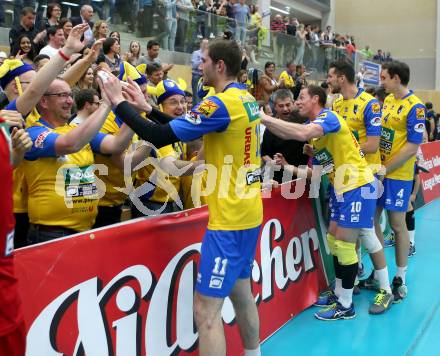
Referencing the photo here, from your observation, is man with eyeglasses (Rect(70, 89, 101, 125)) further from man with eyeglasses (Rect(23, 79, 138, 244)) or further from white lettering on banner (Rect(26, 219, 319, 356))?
white lettering on banner (Rect(26, 219, 319, 356))

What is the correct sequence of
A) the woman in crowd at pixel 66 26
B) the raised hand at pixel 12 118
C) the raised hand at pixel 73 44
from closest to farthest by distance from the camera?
the raised hand at pixel 12 118
the raised hand at pixel 73 44
the woman in crowd at pixel 66 26

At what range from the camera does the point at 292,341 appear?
4008mm

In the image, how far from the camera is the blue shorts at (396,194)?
5.00 m

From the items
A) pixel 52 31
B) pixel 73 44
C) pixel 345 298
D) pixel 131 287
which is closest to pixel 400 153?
pixel 345 298

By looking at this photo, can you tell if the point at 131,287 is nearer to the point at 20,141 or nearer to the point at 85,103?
the point at 20,141

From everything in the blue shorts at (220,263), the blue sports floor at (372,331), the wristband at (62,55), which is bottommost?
the blue sports floor at (372,331)

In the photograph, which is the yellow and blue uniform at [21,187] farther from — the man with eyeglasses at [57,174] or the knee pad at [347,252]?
the knee pad at [347,252]

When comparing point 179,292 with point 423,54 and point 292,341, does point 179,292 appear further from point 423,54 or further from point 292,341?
point 423,54

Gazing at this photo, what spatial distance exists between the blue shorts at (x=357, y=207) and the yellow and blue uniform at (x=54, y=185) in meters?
2.36

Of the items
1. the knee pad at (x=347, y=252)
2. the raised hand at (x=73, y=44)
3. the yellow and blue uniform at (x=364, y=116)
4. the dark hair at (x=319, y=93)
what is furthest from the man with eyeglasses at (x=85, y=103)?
the yellow and blue uniform at (x=364, y=116)

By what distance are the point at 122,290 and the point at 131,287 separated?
72 mm

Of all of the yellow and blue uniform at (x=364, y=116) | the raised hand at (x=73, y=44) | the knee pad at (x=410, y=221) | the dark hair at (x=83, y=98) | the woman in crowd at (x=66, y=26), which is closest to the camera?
the raised hand at (x=73, y=44)

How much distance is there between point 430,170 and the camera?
379 inches

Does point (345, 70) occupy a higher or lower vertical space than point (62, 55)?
higher
